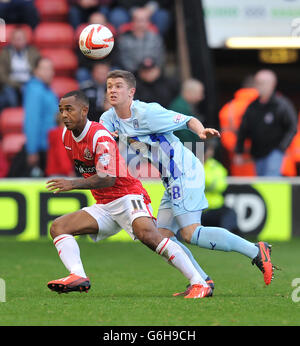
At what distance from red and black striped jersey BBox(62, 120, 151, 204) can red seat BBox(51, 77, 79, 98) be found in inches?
307

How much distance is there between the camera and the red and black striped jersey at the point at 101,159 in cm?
736

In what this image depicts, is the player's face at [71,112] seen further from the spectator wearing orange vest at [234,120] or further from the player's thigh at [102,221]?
the spectator wearing orange vest at [234,120]

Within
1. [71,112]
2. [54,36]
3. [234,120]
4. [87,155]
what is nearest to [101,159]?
[87,155]

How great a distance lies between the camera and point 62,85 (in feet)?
51.0

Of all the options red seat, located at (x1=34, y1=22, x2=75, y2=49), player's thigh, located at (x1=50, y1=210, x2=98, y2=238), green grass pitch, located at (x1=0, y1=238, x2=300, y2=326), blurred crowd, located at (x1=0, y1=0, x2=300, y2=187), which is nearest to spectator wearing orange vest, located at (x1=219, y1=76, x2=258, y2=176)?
blurred crowd, located at (x1=0, y1=0, x2=300, y2=187)

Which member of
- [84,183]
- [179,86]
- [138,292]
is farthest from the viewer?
[179,86]

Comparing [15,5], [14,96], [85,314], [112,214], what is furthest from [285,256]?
[15,5]

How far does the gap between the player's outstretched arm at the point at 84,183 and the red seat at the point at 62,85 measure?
8108 millimetres

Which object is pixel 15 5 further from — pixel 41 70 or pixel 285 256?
pixel 285 256

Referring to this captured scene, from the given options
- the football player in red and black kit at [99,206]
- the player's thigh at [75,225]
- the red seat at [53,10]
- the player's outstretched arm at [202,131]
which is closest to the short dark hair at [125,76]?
the football player in red and black kit at [99,206]

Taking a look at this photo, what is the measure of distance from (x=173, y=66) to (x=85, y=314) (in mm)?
9819

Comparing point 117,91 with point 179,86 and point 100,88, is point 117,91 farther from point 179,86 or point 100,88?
point 179,86

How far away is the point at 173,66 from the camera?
15.8 meters

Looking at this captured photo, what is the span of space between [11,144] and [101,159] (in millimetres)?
7811
